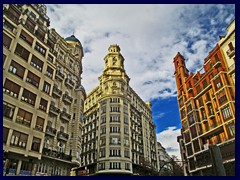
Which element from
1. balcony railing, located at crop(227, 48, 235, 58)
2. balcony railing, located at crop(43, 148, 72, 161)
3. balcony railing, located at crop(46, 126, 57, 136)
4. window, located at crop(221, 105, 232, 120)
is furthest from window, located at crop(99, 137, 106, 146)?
balcony railing, located at crop(227, 48, 235, 58)

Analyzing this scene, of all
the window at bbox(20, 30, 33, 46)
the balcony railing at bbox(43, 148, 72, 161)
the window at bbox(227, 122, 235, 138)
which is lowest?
the balcony railing at bbox(43, 148, 72, 161)

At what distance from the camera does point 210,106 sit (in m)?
37.7

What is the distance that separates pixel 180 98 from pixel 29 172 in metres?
35.7

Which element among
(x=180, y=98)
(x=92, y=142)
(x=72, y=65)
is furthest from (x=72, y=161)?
(x=180, y=98)

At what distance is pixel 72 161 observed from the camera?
26438 mm

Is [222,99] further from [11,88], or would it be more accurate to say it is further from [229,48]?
[11,88]

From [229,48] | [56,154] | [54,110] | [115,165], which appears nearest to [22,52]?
[54,110]

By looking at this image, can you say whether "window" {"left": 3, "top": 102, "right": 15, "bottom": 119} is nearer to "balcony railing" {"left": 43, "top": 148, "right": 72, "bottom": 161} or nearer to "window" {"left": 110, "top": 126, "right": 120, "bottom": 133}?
"balcony railing" {"left": 43, "top": 148, "right": 72, "bottom": 161}

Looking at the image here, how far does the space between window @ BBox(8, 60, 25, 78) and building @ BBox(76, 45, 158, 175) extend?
2227 cm

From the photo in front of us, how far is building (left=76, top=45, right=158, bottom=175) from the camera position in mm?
41656

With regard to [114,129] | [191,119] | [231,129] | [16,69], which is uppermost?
[191,119]

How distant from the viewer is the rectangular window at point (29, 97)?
2131cm

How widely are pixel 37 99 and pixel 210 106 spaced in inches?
1177

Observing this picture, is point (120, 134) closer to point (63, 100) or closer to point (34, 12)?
point (63, 100)
